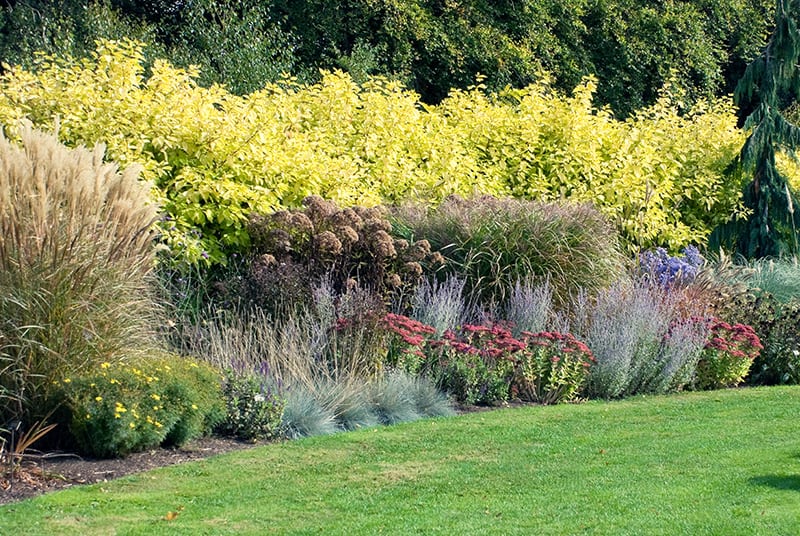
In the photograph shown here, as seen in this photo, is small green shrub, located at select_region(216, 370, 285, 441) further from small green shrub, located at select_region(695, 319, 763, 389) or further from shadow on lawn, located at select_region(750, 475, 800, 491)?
small green shrub, located at select_region(695, 319, 763, 389)

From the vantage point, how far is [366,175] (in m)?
13.5

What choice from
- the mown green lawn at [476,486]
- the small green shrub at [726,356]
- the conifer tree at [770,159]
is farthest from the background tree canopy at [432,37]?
the mown green lawn at [476,486]

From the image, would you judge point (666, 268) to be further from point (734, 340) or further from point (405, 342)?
point (405, 342)

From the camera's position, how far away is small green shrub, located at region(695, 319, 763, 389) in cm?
1160

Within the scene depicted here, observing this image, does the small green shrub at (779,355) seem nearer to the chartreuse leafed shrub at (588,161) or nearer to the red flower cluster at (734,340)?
the red flower cluster at (734,340)

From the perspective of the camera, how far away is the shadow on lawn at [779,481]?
272 inches

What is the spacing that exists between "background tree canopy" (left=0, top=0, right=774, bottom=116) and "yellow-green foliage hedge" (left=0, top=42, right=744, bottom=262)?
5.37 metres

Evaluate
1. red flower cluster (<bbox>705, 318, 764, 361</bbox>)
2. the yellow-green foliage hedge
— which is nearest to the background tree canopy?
the yellow-green foliage hedge

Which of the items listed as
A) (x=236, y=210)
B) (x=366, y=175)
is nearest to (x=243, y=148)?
(x=236, y=210)

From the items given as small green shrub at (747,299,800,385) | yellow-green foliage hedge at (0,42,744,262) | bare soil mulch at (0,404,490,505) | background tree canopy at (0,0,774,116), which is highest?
background tree canopy at (0,0,774,116)

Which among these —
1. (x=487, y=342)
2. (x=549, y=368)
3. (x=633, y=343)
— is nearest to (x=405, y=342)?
(x=487, y=342)

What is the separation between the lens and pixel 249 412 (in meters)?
A: 8.44

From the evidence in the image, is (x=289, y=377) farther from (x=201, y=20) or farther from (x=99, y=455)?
(x=201, y=20)

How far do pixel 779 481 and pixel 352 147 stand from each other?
7.85m
